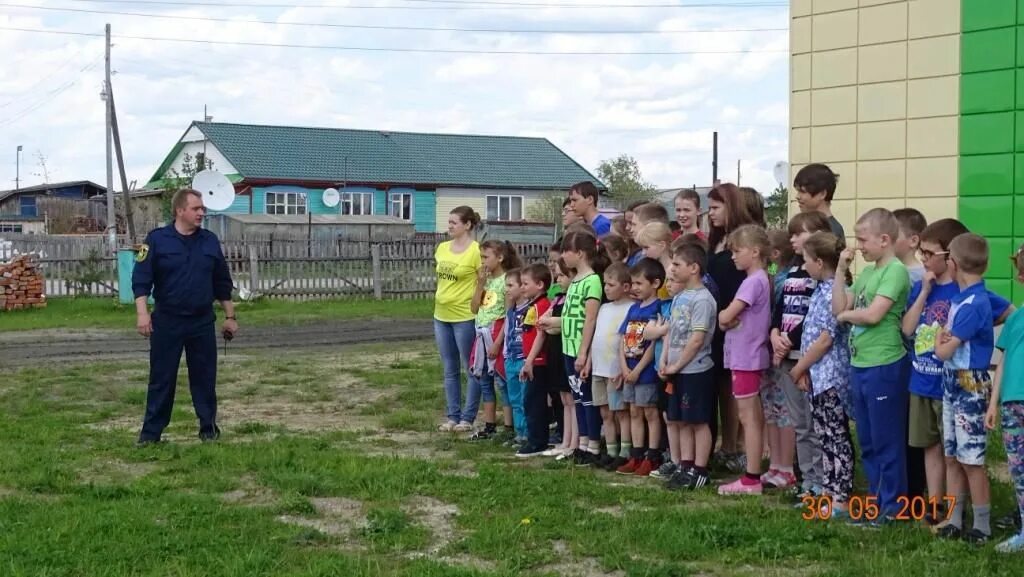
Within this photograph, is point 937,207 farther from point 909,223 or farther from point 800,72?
point 909,223

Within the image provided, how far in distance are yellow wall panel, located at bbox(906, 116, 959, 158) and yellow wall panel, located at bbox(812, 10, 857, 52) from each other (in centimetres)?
100

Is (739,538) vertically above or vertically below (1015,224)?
below

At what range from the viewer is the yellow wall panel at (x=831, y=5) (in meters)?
10.8

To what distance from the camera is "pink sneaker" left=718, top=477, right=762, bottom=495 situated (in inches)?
280

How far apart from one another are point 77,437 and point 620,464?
4303 mm

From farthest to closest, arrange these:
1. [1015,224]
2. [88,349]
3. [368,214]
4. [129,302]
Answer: [368,214] < [129,302] < [88,349] < [1015,224]

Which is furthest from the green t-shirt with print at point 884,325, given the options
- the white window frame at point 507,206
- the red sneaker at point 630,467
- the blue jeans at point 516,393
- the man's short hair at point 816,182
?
the white window frame at point 507,206

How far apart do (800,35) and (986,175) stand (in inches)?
89.8

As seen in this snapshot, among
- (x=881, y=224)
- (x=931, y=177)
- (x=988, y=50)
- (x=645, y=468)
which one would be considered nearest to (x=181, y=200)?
(x=645, y=468)

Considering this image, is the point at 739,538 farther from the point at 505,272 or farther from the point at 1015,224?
the point at 1015,224

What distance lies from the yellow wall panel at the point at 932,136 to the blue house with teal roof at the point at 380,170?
41.6 m

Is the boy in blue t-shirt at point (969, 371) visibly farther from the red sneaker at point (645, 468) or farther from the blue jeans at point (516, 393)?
the blue jeans at point (516, 393)

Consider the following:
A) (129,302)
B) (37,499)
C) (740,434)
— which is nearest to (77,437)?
(37,499)

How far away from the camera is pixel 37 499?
7.02 meters
